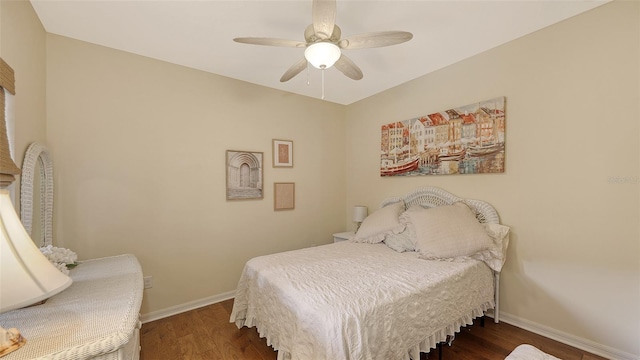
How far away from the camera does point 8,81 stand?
1366mm

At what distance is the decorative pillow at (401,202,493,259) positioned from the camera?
2.16 meters

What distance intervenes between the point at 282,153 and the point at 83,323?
8.27 feet

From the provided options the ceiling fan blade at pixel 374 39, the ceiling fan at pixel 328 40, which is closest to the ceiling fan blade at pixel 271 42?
the ceiling fan at pixel 328 40

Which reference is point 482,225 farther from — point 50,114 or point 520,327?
point 50,114

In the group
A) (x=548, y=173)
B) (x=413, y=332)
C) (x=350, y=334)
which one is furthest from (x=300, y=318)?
(x=548, y=173)

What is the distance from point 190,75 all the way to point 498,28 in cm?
289

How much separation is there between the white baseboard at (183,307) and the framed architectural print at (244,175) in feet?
3.64

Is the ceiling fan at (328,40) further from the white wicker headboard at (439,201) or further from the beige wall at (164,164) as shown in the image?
the white wicker headboard at (439,201)

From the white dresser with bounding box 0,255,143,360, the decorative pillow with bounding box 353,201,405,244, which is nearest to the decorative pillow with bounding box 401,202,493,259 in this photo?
the decorative pillow with bounding box 353,201,405,244

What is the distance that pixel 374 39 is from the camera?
1663 millimetres

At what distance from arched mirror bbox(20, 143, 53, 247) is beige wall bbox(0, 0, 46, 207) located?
2.1 inches

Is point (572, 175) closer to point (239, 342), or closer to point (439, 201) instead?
point (439, 201)

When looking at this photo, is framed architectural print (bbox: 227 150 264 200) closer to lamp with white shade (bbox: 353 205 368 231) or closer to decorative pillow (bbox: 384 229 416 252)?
lamp with white shade (bbox: 353 205 368 231)

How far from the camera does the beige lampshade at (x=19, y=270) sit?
2.20ft
